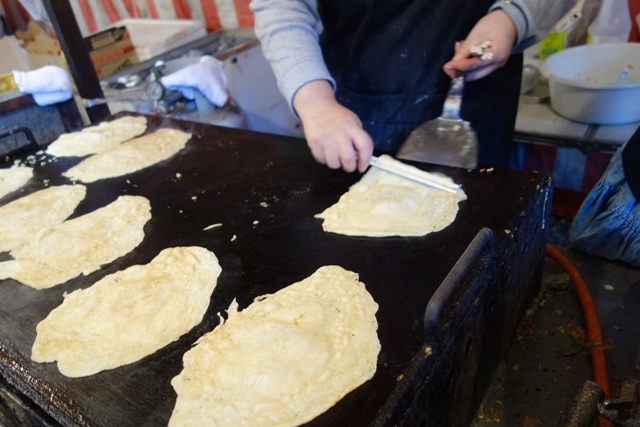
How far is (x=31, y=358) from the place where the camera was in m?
1.12

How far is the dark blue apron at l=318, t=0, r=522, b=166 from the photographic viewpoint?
1.65 meters

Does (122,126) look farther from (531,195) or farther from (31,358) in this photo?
(531,195)

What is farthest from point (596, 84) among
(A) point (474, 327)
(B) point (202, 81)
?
(B) point (202, 81)

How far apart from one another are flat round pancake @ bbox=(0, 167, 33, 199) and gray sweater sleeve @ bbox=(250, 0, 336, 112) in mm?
1104

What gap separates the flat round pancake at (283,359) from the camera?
35.8 inches

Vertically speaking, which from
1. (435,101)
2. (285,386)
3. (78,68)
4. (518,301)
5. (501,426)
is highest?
(78,68)

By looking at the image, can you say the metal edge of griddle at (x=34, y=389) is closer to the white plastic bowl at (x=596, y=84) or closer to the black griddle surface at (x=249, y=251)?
the black griddle surface at (x=249, y=251)

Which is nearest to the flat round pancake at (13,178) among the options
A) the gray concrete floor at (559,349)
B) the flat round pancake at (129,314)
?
the flat round pancake at (129,314)

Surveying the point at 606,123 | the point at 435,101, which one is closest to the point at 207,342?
the point at 435,101

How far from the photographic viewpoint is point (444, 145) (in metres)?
1.49

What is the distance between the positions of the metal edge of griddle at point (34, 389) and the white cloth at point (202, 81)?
1782 mm

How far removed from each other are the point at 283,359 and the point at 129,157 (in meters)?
1.26

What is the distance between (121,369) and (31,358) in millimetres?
249

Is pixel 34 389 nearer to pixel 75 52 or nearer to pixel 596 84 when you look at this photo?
pixel 75 52
